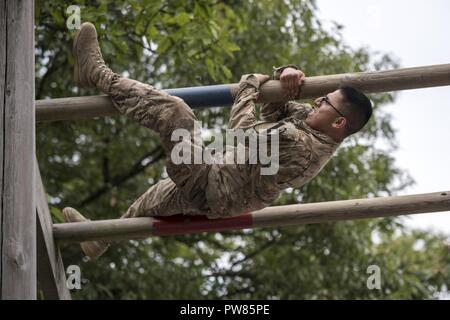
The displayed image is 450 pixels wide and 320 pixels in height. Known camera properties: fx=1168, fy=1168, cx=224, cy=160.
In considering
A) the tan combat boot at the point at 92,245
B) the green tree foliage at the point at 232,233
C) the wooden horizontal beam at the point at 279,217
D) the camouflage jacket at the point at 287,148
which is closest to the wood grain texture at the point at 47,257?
the tan combat boot at the point at 92,245

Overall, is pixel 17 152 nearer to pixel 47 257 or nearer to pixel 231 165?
pixel 231 165

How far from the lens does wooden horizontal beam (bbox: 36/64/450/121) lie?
243 inches

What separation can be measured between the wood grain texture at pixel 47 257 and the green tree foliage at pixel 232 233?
3.02 m

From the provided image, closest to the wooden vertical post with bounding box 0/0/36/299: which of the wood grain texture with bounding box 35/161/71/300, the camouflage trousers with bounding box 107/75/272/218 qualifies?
the camouflage trousers with bounding box 107/75/272/218

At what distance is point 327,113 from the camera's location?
618 cm

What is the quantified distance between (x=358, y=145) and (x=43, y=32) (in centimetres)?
330

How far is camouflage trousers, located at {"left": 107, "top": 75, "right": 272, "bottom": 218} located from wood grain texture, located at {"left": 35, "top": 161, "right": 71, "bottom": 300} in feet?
2.63

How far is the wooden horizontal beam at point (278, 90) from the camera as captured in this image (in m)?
6.16

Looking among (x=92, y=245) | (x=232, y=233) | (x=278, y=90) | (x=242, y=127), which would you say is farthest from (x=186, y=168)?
(x=232, y=233)

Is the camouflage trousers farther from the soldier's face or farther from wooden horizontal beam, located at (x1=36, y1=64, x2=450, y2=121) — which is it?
the soldier's face

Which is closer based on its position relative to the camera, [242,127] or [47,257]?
[242,127]

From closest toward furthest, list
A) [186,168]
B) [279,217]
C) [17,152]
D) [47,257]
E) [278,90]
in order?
[17,152] < [186,168] < [278,90] < [279,217] < [47,257]

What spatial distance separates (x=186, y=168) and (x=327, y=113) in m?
0.81

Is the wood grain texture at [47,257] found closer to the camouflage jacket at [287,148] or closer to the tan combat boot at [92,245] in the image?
the tan combat boot at [92,245]
